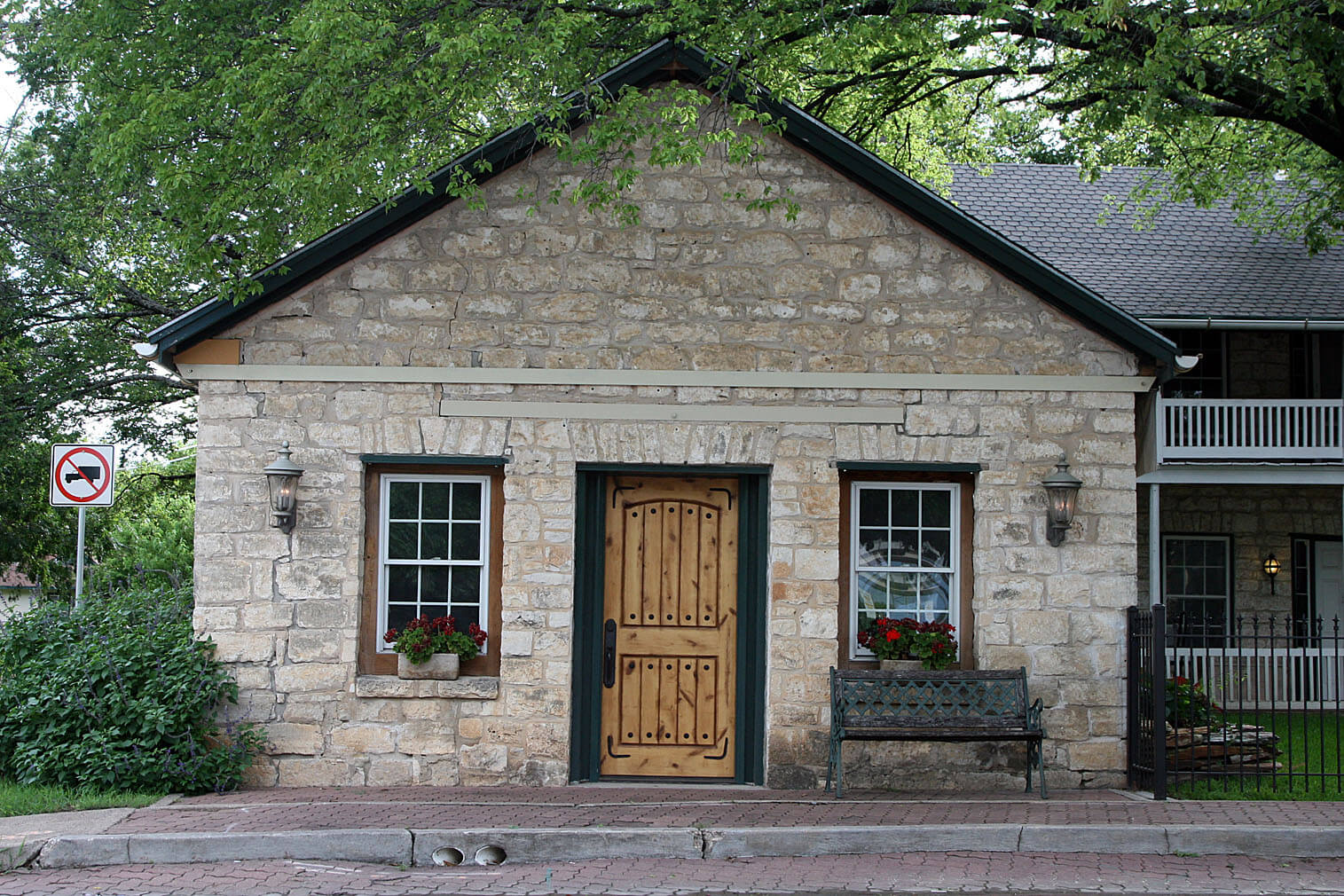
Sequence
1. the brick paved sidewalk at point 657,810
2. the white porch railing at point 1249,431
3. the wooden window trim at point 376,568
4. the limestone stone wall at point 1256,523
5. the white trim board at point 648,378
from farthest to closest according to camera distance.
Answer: the limestone stone wall at point 1256,523 < the white porch railing at point 1249,431 < the wooden window trim at point 376,568 < the white trim board at point 648,378 < the brick paved sidewalk at point 657,810

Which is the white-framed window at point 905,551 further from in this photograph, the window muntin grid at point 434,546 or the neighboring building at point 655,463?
the window muntin grid at point 434,546

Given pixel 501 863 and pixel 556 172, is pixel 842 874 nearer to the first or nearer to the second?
pixel 501 863

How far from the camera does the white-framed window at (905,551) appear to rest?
9.66 meters

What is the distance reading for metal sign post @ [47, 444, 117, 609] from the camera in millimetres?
10594

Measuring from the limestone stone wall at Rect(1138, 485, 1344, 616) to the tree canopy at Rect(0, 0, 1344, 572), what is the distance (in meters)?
3.50

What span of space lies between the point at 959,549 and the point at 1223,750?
238 cm

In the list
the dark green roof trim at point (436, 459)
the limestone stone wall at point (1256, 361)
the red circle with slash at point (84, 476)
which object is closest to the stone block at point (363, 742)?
the dark green roof trim at point (436, 459)

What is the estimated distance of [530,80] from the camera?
944 centimetres

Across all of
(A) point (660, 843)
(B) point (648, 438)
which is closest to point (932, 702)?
(A) point (660, 843)

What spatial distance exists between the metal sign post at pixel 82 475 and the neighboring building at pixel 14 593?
3.23 ft

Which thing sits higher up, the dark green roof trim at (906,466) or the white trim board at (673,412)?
the white trim board at (673,412)

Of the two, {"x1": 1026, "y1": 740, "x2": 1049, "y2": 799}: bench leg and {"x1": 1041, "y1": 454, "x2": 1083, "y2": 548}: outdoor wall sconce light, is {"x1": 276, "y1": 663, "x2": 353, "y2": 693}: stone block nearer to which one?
{"x1": 1026, "y1": 740, "x2": 1049, "y2": 799}: bench leg

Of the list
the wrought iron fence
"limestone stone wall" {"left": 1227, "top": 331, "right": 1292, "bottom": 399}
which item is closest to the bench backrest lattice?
the wrought iron fence

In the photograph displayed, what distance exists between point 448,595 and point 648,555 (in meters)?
1.48
